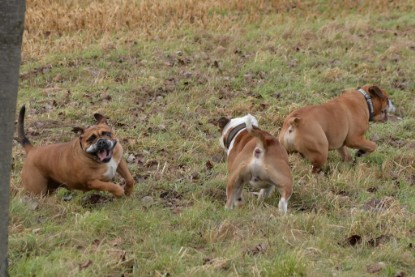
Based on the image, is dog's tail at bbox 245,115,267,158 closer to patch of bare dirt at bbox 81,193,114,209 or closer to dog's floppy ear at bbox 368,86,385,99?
patch of bare dirt at bbox 81,193,114,209

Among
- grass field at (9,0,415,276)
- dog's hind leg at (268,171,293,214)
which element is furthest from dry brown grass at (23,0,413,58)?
dog's hind leg at (268,171,293,214)

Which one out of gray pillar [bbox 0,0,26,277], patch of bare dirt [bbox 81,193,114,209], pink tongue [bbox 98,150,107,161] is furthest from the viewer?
patch of bare dirt [bbox 81,193,114,209]

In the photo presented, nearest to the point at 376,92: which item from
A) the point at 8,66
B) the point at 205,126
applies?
the point at 205,126

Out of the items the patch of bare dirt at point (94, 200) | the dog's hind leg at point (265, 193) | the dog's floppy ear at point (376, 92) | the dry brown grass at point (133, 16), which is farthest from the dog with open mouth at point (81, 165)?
the dry brown grass at point (133, 16)

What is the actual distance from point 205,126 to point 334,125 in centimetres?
241

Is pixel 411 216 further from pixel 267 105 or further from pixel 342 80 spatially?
pixel 342 80

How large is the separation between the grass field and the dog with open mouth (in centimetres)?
21

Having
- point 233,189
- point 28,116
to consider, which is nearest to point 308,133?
point 233,189

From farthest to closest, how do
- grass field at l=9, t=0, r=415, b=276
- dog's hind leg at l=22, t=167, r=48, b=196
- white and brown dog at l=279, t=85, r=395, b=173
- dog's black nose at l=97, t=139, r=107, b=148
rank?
white and brown dog at l=279, t=85, r=395, b=173, dog's hind leg at l=22, t=167, r=48, b=196, dog's black nose at l=97, t=139, r=107, b=148, grass field at l=9, t=0, r=415, b=276

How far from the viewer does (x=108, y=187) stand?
7.52 metres

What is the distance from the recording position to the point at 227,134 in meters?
8.20

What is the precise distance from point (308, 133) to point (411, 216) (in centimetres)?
207

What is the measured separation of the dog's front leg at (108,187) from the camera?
7.52m

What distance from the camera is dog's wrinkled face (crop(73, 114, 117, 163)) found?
739 centimetres
